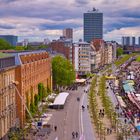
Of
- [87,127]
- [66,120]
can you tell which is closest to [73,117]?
[66,120]

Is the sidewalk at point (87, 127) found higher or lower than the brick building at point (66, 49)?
lower

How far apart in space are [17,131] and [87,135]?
10378mm

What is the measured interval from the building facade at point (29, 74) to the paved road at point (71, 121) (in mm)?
6223

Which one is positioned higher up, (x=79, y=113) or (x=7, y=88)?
(x=7, y=88)

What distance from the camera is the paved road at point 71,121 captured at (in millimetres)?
71312

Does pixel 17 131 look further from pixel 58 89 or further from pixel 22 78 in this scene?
pixel 58 89

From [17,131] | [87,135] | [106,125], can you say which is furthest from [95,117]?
[17,131]

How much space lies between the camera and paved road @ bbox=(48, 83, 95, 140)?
71312 millimetres

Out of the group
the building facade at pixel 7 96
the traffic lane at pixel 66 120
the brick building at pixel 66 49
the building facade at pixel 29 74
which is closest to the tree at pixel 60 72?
the building facade at pixel 29 74

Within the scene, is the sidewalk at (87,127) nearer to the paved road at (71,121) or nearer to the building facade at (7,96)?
the paved road at (71,121)

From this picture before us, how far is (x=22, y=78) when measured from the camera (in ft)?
259

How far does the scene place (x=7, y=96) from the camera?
68.6 m

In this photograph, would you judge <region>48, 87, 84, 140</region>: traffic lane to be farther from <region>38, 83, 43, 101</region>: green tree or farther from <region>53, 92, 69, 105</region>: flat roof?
<region>38, 83, 43, 101</region>: green tree

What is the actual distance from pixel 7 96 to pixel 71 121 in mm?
18179
